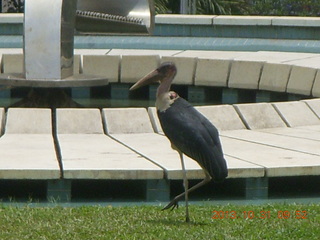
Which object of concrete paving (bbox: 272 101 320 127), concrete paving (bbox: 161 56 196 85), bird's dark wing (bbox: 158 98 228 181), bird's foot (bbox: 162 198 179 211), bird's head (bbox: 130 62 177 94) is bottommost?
concrete paving (bbox: 161 56 196 85)

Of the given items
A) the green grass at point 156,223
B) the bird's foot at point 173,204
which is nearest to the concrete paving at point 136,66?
the green grass at point 156,223

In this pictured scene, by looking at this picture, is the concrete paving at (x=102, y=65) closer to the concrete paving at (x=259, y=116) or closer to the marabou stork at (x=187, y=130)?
the concrete paving at (x=259, y=116)

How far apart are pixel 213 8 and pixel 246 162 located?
608 inches

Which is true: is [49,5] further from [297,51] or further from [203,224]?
[297,51]

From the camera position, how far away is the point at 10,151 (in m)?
7.82

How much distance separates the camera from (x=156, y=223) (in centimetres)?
623

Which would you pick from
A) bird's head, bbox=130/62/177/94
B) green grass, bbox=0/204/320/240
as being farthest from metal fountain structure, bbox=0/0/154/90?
bird's head, bbox=130/62/177/94

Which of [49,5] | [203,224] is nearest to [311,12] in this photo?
[49,5]
